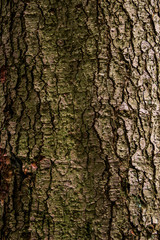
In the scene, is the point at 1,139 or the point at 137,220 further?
the point at 1,139

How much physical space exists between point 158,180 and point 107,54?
2.57ft

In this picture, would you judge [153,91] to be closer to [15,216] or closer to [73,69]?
[73,69]

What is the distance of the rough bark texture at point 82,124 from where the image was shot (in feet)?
4.57

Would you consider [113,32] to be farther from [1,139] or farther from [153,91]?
[1,139]

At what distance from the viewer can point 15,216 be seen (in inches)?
56.4

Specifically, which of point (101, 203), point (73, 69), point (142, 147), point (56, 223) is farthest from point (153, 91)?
point (56, 223)

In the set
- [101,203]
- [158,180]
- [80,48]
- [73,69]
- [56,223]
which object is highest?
[80,48]

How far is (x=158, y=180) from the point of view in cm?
144

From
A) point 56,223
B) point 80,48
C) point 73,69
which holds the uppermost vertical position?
point 80,48

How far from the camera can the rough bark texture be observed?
139 cm

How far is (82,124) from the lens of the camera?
1412mm

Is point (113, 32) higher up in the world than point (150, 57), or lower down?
higher up

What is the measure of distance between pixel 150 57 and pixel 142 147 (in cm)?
53

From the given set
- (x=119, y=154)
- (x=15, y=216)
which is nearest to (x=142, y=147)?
(x=119, y=154)
